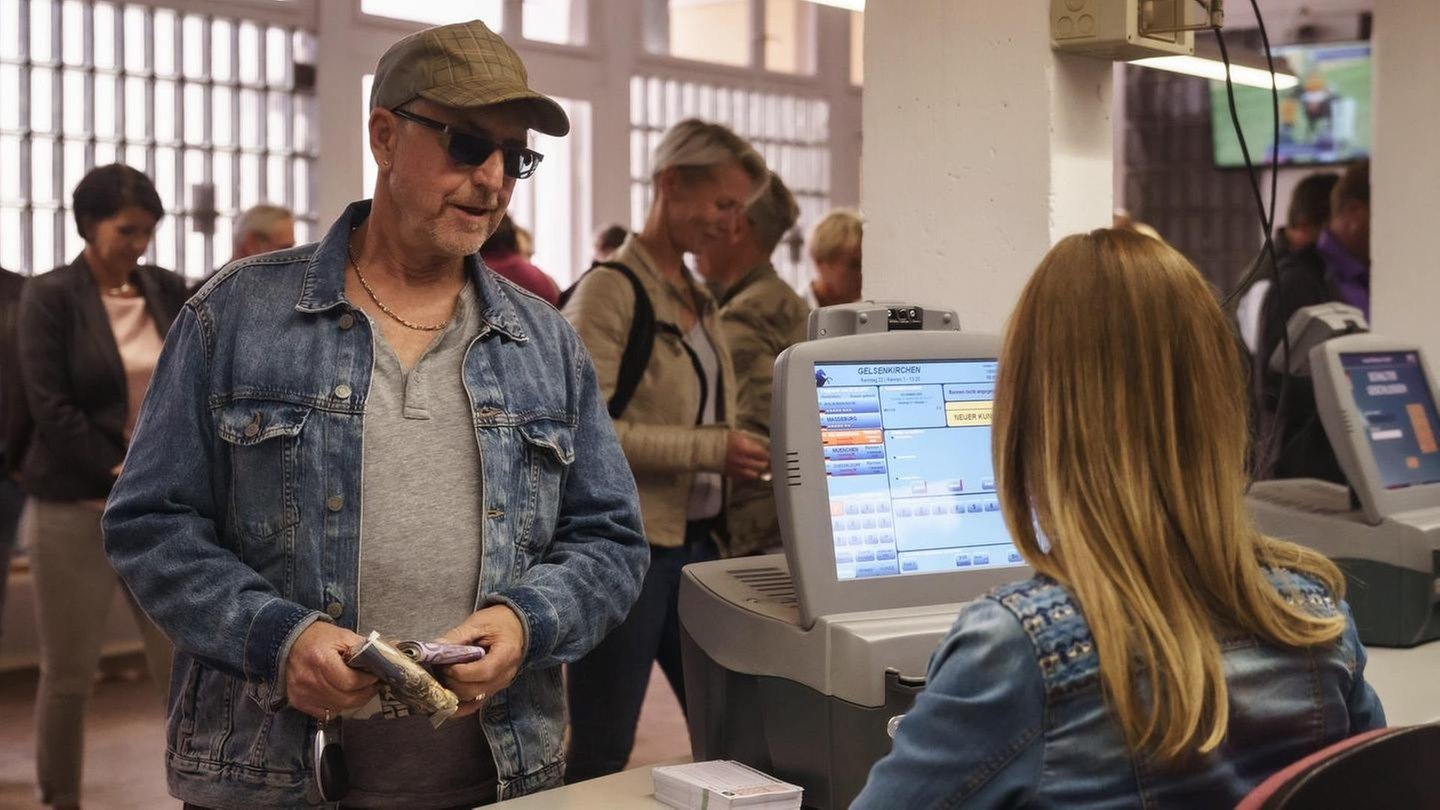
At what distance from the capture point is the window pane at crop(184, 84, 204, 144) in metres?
6.46

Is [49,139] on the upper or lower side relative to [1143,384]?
upper

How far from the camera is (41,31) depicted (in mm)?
6086

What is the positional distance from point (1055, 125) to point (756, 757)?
4.15ft

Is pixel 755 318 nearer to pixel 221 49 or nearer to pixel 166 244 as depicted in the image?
pixel 166 244

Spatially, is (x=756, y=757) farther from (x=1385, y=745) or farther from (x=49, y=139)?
(x=49, y=139)

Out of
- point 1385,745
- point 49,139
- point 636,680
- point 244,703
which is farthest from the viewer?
point 49,139

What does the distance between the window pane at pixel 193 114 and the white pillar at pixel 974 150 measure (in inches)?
169

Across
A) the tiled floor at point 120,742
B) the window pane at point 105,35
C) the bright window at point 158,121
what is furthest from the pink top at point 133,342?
the window pane at point 105,35

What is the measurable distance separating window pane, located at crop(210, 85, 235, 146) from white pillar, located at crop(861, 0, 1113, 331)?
170 inches

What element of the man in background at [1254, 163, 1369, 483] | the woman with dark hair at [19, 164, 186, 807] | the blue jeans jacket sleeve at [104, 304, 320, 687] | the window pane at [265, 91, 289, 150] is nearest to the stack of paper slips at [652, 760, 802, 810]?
the blue jeans jacket sleeve at [104, 304, 320, 687]

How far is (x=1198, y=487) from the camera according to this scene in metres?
1.32

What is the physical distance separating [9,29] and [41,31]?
12 centimetres

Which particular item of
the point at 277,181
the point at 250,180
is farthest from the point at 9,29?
the point at 277,181

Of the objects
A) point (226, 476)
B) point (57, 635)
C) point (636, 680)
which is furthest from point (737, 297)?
point (226, 476)
